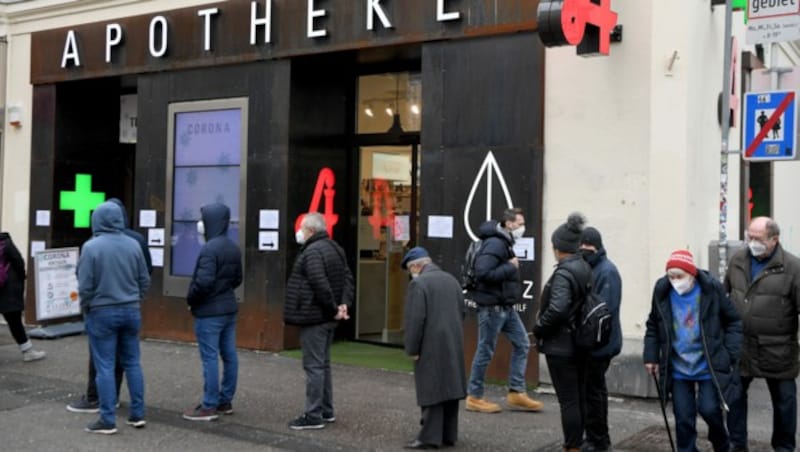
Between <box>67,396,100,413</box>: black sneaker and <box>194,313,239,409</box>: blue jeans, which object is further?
<box>67,396,100,413</box>: black sneaker

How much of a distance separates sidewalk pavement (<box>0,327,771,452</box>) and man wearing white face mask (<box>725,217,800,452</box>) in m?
0.56

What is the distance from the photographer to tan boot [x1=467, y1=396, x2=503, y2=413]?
7848mm

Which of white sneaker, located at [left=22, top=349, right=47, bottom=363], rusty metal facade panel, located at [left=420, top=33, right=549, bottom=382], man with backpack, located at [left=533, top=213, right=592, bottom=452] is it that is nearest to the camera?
man with backpack, located at [left=533, top=213, right=592, bottom=452]

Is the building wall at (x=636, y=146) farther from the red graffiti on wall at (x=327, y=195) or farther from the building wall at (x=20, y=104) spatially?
the building wall at (x=20, y=104)

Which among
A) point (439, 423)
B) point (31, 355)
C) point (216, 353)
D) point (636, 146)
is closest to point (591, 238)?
point (439, 423)

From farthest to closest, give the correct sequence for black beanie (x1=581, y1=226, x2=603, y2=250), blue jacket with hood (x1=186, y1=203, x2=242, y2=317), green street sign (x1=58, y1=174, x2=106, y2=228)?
green street sign (x1=58, y1=174, x2=106, y2=228) → blue jacket with hood (x1=186, y1=203, x2=242, y2=317) → black beanie (x1=581, y1=226, x2=603, y2=250)

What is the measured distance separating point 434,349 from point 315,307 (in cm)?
111

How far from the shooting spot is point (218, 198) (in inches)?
441

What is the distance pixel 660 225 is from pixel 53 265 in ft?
23.7

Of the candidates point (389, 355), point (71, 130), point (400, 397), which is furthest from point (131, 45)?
point (400, 397)

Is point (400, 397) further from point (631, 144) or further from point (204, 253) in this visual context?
point (631, 144)

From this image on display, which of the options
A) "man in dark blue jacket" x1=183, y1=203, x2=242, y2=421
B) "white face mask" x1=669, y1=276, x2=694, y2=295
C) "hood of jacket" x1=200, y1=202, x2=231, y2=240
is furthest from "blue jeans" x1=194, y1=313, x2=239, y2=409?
"white face mask" x1=669, y1=276, x2=694, y2=295

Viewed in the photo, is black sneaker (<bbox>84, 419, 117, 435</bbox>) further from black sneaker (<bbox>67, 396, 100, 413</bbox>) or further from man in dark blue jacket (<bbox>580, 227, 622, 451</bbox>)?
man in dark blue jacket (<bbox>580, 227, 622, 451</bbox>)

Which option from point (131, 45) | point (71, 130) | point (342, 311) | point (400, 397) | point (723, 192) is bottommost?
point (400, 397)
